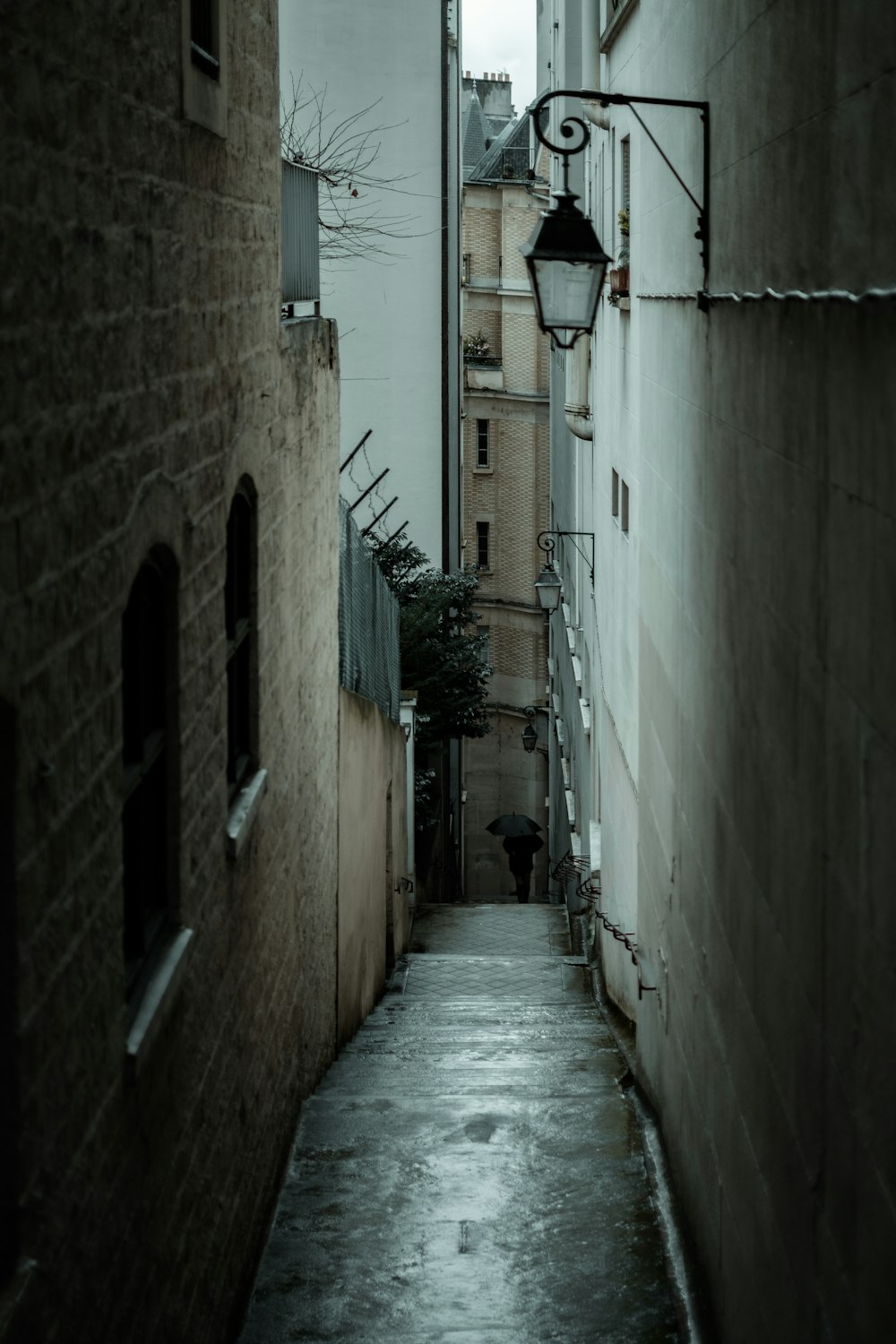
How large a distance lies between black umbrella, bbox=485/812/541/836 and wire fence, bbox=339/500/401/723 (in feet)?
32.7

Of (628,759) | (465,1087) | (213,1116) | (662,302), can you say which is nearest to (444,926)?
(628,759)

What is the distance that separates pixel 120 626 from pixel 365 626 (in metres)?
9.53

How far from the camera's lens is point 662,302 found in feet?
29.7

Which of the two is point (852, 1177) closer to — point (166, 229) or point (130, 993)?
point (130, 993)

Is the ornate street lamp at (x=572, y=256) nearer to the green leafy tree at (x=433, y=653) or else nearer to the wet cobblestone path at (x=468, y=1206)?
the wet cobblestone path at (x=468, y=1206)

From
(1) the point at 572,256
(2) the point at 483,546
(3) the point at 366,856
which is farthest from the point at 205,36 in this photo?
(2) the point at 483,546

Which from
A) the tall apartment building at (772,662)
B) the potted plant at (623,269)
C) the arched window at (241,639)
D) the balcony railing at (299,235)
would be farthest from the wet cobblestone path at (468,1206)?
the potted plant at (623,269)

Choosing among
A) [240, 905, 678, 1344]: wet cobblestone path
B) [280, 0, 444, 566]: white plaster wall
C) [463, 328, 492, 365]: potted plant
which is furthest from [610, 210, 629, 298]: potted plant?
[463, 328, 492, 365]: potted plant

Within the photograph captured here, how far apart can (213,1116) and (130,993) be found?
1329 mm

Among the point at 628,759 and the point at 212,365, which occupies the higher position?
the point at 212,365

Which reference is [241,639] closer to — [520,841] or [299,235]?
[299,235]

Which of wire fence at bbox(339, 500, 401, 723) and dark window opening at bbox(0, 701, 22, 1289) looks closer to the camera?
dark window opening at bbox(0, 701, 22, 1289)

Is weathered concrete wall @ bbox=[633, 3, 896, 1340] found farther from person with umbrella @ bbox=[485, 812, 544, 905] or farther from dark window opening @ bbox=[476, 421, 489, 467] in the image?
dark window opening @ bbox=[476, 421, 489, 467]

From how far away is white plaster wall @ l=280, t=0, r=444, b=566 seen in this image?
85.7 feet
